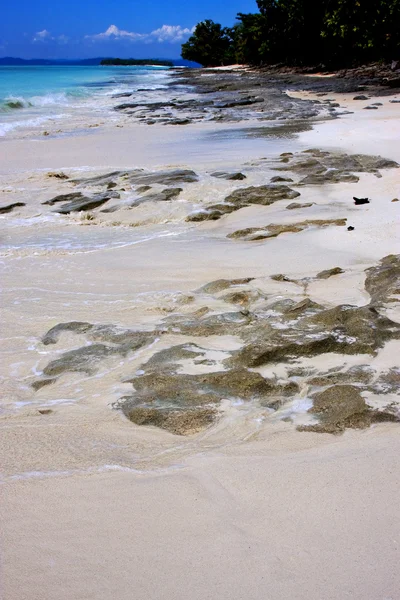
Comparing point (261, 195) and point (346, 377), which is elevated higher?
point (261, 195)

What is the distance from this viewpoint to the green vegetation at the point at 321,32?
32.8 meters

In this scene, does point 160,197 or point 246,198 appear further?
point 160,197

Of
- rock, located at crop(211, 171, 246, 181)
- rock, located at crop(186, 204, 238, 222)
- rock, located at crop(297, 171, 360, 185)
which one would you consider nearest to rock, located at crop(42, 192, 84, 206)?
rock, located at crop(186, 204, 238, 222)

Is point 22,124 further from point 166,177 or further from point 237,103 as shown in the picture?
point 166,177

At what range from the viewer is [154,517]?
2176 millimetres

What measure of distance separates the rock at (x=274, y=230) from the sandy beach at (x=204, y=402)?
0.03 meters

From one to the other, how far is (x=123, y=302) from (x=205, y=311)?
30.3 inches

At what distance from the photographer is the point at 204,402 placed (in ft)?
9.62

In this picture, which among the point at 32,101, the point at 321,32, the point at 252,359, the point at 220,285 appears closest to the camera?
the point at 252,359

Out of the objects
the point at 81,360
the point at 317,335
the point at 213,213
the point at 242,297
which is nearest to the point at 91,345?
the point at 81,360

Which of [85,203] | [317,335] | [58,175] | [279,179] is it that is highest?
[58,175]

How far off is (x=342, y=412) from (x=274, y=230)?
3698 mm

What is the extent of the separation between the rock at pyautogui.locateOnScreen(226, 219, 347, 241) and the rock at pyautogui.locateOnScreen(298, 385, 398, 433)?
331 centimetres

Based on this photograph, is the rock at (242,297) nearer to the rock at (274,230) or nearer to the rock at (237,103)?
the rock at (274,230)
